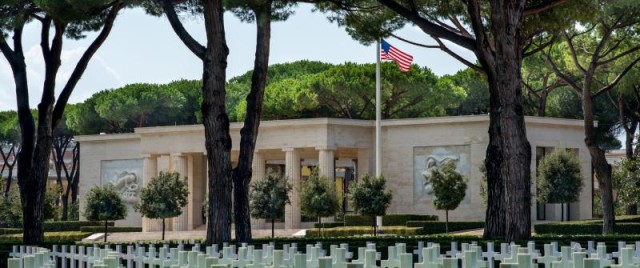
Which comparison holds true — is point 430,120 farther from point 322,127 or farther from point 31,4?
point 31,4

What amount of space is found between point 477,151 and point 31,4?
92.0 ft

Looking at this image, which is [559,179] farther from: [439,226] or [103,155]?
[103,155]

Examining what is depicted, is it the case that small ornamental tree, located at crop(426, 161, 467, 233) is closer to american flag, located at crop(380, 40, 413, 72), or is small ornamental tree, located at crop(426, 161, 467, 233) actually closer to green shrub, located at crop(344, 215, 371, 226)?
american flag, located at crop(380, 40, 413, 72)

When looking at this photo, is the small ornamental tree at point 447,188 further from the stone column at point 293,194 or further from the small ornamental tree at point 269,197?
the stone column at point 293,194

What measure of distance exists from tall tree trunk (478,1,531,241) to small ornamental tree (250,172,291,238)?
88.7 feet

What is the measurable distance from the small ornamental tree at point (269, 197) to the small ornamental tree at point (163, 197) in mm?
4032

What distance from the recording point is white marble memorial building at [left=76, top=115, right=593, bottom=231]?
2163 inches

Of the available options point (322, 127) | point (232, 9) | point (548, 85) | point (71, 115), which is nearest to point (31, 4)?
point (232, 9)

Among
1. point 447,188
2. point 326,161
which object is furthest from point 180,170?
point 447,188

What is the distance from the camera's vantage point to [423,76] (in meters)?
66.1

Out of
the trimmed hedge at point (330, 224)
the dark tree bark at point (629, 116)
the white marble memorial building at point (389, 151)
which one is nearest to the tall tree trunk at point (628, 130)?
the dark tree bark at point (629, 116)

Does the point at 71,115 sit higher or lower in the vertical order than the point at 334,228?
higher

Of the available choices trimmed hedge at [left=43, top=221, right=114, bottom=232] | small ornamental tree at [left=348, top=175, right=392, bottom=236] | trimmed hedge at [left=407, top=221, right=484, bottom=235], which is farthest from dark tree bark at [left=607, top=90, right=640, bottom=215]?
trimmed hedge at [left=43, top=221, right=114, bottom=232]

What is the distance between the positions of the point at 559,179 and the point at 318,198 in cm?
1082
